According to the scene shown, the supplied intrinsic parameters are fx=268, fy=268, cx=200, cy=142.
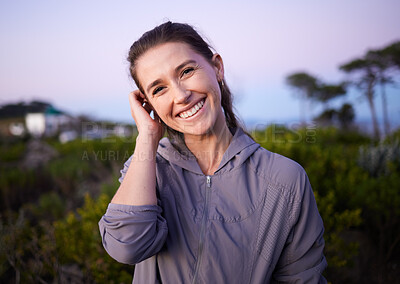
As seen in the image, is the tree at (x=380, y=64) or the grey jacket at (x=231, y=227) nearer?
the grey jacket at (x=231, y=227)

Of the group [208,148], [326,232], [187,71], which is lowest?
[326,232]

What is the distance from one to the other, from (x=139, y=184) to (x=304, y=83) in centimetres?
3567

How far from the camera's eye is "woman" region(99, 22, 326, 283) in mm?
1229

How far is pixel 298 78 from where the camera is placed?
33438mm

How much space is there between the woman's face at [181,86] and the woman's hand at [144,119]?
8 cm

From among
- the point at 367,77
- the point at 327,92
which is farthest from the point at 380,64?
the point at 327,92

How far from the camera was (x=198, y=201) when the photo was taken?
54.0 inches

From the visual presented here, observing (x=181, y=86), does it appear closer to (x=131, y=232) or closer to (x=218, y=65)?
(x=218, y=65)

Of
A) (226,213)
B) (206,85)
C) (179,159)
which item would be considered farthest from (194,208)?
(206,85)

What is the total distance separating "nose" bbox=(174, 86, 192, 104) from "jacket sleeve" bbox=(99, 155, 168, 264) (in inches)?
21.7

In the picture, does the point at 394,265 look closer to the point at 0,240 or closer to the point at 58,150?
the point at 0,240

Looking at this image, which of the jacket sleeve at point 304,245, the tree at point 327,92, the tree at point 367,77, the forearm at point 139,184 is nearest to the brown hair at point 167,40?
the forearm at point 139,184

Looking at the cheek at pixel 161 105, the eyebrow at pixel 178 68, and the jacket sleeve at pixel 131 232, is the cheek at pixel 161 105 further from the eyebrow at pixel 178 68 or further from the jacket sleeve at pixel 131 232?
the jacket sleeve at pixel 131 232

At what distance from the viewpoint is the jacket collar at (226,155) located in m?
1.44
